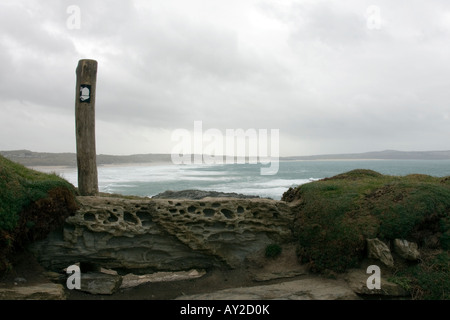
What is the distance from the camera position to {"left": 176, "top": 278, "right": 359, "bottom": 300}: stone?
809 cm

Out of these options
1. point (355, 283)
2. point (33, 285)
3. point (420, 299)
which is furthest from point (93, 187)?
point (420, 299)

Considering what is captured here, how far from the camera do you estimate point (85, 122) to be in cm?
1104

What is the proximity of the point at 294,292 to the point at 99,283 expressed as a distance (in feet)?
17.5

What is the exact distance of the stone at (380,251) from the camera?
8822 millimetres

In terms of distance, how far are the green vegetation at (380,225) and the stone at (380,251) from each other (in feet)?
0.61

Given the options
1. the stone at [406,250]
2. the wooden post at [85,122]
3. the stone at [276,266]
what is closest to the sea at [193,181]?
the wooden post at [85,122]

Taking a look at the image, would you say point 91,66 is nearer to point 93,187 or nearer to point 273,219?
point 93,187

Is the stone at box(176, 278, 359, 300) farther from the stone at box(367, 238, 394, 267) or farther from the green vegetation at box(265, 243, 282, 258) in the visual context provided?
the green vegetation at box(265, 243, 282, 258)

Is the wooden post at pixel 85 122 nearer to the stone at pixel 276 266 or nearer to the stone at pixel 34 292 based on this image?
the stone at pixel 34 292

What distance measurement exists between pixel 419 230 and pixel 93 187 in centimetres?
1014

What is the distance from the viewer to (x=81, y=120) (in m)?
11.0

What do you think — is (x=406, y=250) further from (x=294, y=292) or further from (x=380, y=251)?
(x=294, y=292)
